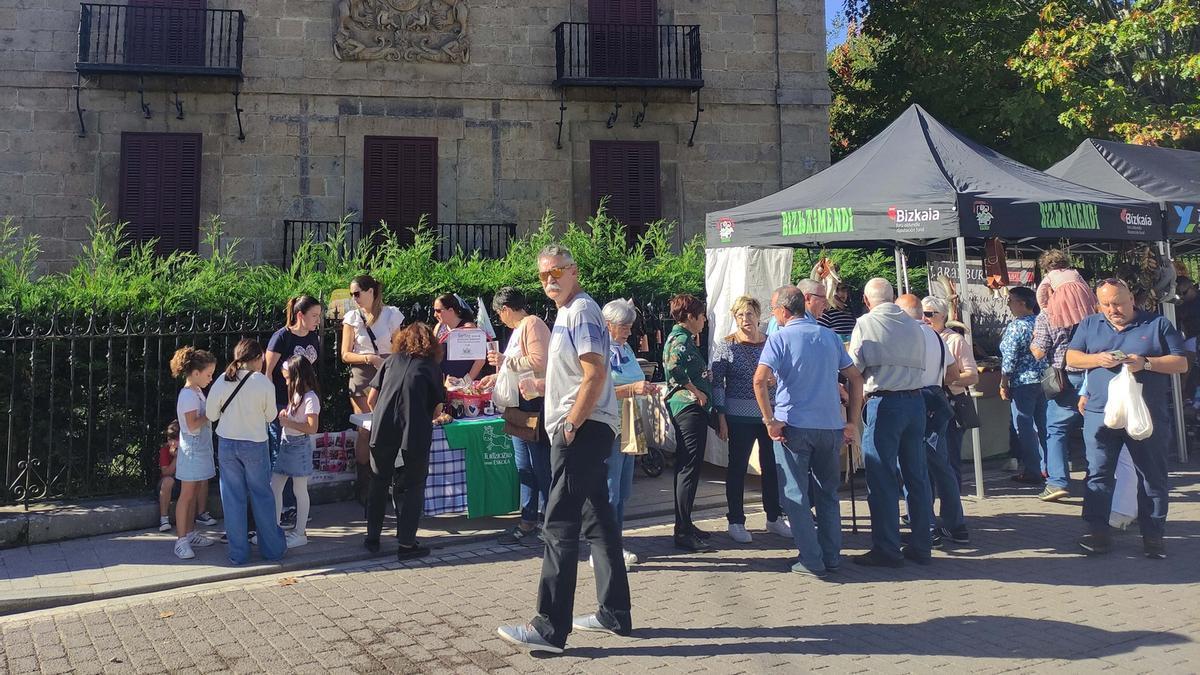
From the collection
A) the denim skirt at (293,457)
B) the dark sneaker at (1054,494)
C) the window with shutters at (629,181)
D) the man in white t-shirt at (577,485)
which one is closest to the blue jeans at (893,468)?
the man in white t-shirt at (577,485)

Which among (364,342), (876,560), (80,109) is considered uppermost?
A: (80,109)

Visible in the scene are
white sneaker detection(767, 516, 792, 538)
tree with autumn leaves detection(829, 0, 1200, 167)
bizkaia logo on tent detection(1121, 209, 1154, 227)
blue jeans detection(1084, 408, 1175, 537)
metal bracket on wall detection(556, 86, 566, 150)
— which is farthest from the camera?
metal bracket on wall detection(556, 86, 566, 150)

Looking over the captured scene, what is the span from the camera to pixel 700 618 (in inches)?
191

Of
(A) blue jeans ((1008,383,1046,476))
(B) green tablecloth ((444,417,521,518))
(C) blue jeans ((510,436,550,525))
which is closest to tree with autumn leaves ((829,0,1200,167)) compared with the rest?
(A) blue jeans ((1008,383,1046,476))

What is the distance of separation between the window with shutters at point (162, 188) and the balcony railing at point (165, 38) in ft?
3.99

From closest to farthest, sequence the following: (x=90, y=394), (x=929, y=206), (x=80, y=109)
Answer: (x=90, y=394) < (x=929, y=206) < (x=80, y=109)

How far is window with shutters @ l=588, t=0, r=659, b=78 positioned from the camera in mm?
16109

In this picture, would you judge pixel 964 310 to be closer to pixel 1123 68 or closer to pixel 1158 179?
pixel 1158 179

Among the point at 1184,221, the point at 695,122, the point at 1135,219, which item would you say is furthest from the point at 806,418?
the point at 695,122

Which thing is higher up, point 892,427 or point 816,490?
point 892,427

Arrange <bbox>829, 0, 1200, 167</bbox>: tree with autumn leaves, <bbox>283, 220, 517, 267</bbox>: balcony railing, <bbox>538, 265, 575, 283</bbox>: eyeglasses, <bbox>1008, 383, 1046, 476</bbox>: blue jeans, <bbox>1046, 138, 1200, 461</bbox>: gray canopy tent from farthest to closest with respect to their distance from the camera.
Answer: <bbox>283, 220, 517, 267</bbox>: balcony railing < <bbox>829, 0, 1200, 167</bbox>: tree with autumn leaves < <bbox>1046, 138, 1200, 461</bbox>: gray canopy tent < <bbox>1008, 383, 1046, 476</bbox>: blue jeans < <bbox>538, 265, 575, 283</bbox>: eyeglasses

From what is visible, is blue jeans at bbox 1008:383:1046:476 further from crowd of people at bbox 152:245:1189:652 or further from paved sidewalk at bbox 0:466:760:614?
paved sidewalk at bbox 0:466:760:614

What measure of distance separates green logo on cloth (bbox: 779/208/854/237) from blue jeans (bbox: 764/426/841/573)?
3261 mm

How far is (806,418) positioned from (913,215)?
127 inches
